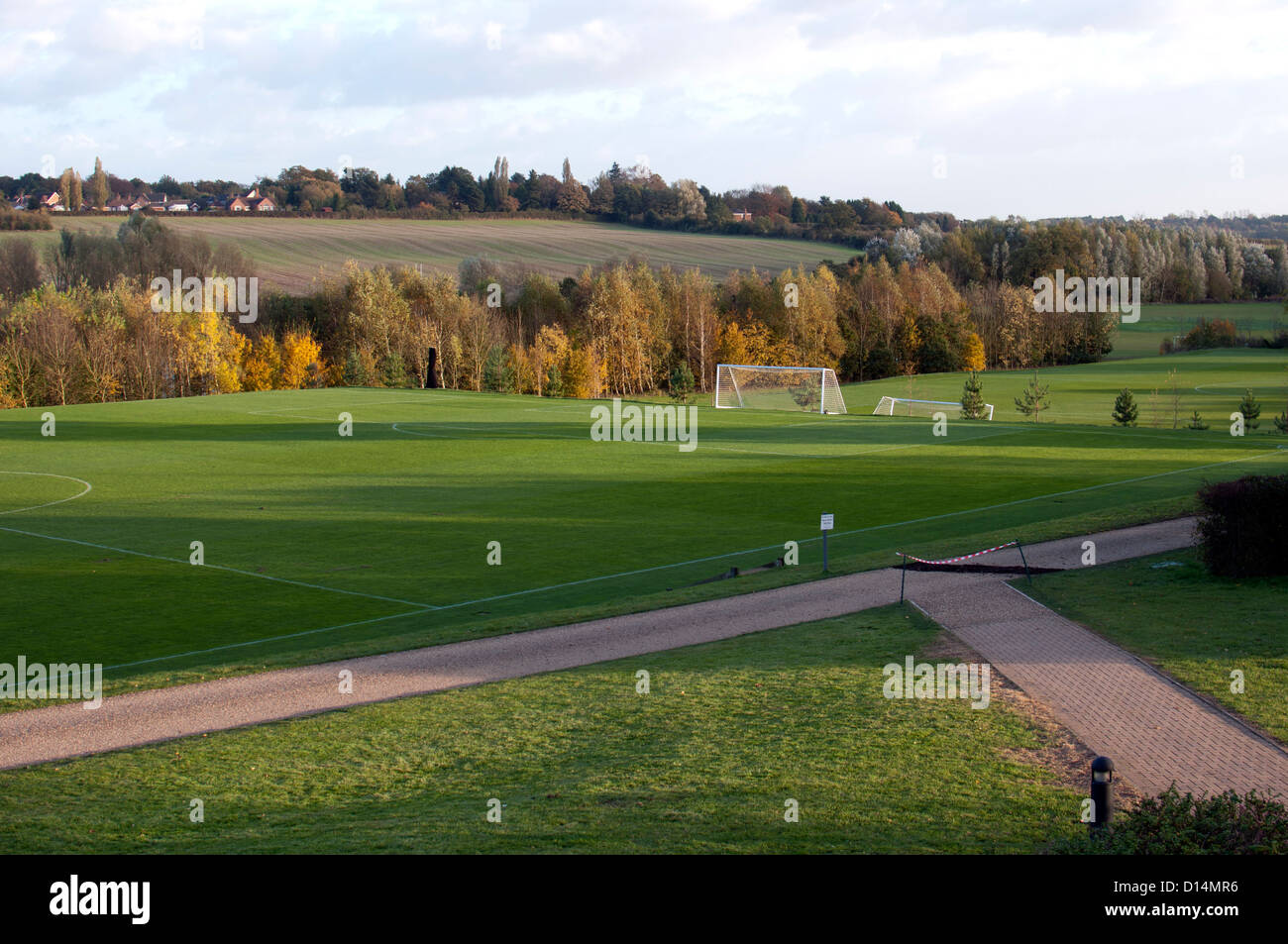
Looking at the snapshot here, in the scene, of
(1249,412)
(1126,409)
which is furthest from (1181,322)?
(1126,409)

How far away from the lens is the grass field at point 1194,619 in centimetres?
1198

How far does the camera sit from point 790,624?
53.4 feet

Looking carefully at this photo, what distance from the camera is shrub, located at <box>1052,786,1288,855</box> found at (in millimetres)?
7277

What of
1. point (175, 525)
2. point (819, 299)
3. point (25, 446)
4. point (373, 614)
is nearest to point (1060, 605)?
point (373, 614)

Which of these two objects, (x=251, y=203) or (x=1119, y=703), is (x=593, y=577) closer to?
(x=1119, y=703)

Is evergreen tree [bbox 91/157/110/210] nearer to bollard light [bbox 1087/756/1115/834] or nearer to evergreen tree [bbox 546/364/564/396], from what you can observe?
evergreen tree [bbox 546/364/564/396]

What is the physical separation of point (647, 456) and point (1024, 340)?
81.9 meters

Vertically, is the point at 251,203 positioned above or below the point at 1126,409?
above

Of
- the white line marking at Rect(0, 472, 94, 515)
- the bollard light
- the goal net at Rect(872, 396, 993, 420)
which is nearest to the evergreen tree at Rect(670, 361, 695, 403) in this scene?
the goal net at Rect(872, 396, 993, 420)

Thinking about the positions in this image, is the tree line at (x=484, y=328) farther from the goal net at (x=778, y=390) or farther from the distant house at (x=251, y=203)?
the distant house at (x=251, y=203)

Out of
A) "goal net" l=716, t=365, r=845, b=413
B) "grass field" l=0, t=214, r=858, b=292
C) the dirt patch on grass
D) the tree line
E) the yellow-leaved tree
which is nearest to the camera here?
the dirt patch on grass

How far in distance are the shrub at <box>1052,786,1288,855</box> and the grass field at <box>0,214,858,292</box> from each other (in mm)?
110011

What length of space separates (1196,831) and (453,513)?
23.5 metres

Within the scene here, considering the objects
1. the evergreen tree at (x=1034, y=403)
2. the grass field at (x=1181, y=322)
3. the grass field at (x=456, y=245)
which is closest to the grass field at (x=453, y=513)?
the evergreen tree at (x=1034, y=403)
